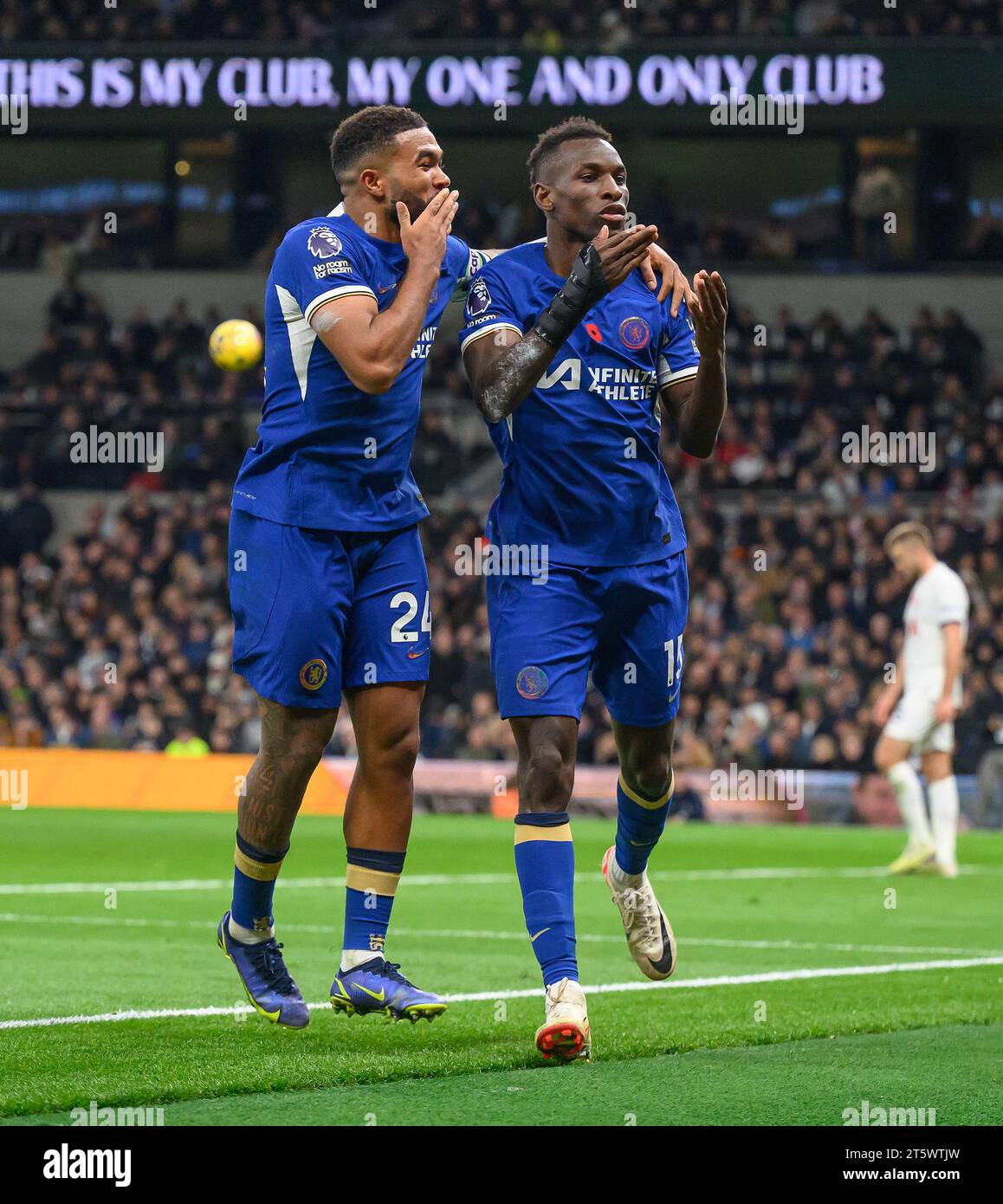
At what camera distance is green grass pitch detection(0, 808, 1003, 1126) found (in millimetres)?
5000

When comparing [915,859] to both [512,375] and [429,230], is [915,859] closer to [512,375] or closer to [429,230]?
[512,375]

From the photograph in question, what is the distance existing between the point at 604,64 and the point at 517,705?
2090cm

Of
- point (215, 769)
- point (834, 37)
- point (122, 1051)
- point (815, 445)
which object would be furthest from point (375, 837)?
point (834, 37)

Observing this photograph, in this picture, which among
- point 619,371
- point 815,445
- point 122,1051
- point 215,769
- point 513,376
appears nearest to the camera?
point 122,1051

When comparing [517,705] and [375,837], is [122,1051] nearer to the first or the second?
[375,837]

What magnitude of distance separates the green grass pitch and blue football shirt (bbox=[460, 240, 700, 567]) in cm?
155

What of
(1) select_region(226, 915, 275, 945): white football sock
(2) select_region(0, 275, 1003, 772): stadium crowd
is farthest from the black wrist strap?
(2) select_region(0, 275, 1003, 772): stadium crowd

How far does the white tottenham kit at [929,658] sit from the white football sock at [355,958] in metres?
8.47

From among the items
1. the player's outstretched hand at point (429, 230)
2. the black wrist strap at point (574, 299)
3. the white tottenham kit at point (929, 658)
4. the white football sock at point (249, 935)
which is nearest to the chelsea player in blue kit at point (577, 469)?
the black wrist strap at point (574, 299)

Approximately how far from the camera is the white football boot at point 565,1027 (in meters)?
5.48

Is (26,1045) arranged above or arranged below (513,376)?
below
